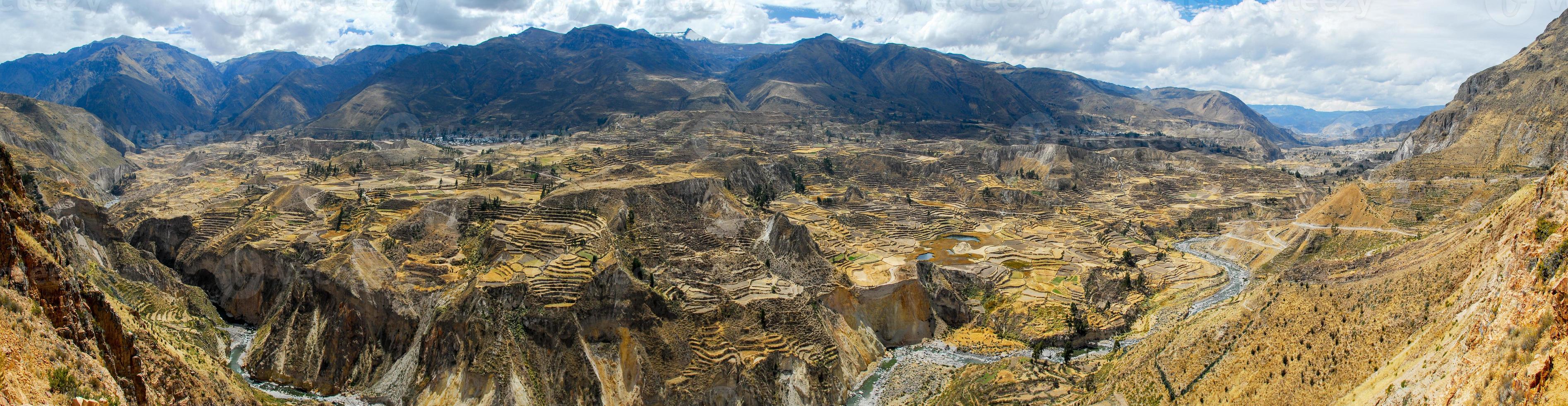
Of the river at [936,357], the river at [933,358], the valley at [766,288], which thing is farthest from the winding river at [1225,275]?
the river at [936,357]

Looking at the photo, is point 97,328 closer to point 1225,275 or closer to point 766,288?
point 766,288

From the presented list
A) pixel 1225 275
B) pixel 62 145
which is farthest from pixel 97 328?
pixel 62 145

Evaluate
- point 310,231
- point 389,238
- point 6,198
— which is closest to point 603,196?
point 389,238

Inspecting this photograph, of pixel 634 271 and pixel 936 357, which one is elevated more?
pixel 634 271

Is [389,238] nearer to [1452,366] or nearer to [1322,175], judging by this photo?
[1452,366]

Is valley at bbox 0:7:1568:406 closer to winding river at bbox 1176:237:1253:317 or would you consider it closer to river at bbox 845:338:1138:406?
river at bbox 845:338:1138:406

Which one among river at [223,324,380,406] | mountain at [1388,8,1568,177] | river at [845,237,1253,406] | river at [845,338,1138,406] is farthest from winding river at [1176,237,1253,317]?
river at [223,324,380,406]
